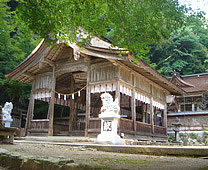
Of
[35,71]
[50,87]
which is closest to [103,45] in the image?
[50,87]

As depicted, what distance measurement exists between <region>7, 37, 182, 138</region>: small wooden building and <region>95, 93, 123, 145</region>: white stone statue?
2.30 metres

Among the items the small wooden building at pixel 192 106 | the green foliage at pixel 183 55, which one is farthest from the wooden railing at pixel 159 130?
the green foliage at pixel 183 55

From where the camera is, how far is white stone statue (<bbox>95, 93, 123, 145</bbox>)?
31.3 ft

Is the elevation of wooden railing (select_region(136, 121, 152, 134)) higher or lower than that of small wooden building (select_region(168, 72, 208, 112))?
lower

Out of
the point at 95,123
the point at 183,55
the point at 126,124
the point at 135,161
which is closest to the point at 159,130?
the point at 126,124

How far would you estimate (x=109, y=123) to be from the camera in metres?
9.84

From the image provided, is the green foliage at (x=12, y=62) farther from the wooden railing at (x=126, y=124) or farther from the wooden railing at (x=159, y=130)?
the wooden railing at (x=159, y=130)

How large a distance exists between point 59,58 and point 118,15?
9369mm

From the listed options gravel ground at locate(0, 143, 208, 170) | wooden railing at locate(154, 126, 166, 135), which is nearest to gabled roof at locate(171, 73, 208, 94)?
wooden railing at locate(154, 126, 166, 135)

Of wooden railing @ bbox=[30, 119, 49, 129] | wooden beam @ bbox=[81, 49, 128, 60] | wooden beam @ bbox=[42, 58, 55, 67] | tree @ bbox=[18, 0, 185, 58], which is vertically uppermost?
wooden beam @ bbox=[42, 58, 55, 67]

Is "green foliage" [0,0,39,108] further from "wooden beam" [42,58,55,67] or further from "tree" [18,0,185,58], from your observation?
"tree" [18,0,185,58]

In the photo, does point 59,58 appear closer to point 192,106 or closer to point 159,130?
point 159,130

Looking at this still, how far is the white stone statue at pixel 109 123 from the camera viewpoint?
9.55 m

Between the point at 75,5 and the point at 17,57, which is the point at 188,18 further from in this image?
the point at 17,57
